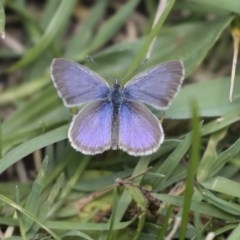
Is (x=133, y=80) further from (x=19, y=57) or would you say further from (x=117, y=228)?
(x=19, y=57)

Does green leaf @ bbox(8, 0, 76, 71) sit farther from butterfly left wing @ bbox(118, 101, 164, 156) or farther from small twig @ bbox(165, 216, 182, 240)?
small twig @ bbox(165, 216, 182, 240)

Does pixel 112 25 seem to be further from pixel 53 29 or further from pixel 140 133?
pixel 140 133

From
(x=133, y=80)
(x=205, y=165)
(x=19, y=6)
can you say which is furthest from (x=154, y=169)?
(x=19, y=6)

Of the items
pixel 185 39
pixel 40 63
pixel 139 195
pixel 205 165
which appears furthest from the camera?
pixel 40 63

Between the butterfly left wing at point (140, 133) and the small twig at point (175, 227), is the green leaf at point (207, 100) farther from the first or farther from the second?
the small twig at point (175, 227)

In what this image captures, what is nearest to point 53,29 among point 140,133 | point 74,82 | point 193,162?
point 74,82

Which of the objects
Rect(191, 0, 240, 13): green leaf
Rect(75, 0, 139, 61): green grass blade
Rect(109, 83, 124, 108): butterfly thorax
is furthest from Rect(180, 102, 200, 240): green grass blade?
Rect(75, 0, 139, 61): green grass blade

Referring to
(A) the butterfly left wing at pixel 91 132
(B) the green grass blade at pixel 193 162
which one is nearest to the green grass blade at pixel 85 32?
(A) the butterfly left wing at pixel 91 132

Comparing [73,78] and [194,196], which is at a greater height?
[73,78]
